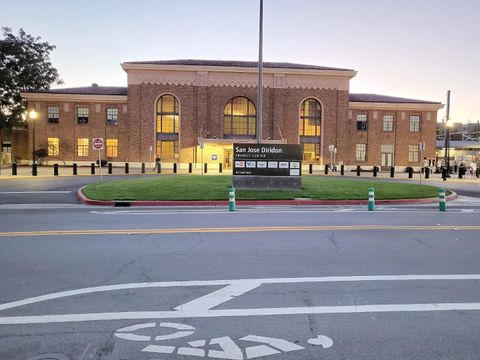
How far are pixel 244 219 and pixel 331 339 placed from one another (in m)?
8.20

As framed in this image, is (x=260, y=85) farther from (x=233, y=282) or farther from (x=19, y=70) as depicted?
(x=19, y=70)

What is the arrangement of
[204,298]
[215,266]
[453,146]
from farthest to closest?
[453,146] < [215,266] < [204,298]

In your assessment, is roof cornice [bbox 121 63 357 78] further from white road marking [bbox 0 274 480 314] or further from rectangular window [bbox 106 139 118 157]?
white road marking [bbox 0 274 480 314]

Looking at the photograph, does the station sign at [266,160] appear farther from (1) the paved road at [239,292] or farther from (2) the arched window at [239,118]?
(2) the arched window at [239,118]

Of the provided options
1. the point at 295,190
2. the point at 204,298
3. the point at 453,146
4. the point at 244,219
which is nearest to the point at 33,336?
the point at 204,298

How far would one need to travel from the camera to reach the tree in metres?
54.0

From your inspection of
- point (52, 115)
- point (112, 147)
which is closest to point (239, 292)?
point (112, 147)

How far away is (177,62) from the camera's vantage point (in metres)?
50.3

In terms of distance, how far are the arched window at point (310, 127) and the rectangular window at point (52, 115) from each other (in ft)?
90.7

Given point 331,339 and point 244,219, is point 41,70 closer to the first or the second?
point 244,219

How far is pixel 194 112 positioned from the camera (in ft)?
160

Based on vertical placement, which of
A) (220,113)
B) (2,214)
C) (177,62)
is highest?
(177,62)

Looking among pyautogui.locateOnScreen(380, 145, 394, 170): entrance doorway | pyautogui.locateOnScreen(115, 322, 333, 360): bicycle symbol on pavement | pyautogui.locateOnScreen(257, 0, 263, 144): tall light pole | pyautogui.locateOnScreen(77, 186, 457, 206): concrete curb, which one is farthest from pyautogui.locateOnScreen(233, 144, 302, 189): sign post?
pyautogui.locateOnScreen(380, 145, 394, 170): entrance doorway

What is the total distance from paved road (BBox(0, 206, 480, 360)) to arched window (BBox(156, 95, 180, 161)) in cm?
3892
